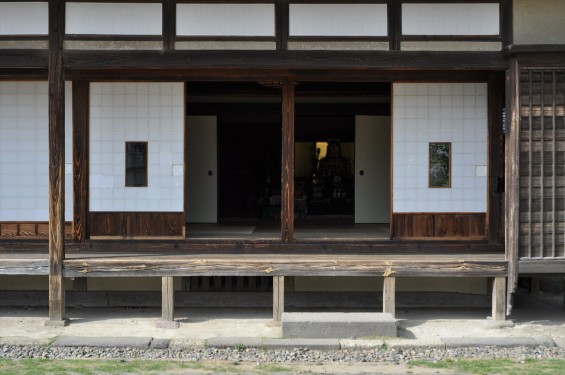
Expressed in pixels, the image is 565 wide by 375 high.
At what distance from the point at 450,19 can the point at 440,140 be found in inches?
74.5

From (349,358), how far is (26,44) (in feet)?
19.8

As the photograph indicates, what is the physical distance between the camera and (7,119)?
427 inches

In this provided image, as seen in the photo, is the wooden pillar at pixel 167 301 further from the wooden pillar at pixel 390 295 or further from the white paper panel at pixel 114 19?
the white paper panel at pixel 114 19

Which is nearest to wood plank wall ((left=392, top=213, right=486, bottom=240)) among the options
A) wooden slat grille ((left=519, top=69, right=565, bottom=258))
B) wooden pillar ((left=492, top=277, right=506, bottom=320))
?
wooden pillar ((left=492, top=277, right=506, bottom=320))

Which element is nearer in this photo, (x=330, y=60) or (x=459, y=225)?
(x=330, y=60)

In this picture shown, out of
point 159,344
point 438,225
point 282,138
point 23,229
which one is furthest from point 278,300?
point 23,229

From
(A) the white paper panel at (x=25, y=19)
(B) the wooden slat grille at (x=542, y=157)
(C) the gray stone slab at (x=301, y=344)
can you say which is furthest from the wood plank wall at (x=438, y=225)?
(A) the white paper panel at (x=25, y=19)

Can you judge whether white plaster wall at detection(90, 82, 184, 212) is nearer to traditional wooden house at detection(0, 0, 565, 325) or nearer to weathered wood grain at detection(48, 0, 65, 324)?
traditional wooden house at detection(0, 0, 565, 325)

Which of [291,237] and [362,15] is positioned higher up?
[362,15]

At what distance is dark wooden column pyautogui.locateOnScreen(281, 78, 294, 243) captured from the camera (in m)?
10.3

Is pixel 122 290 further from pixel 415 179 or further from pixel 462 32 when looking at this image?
pixel 462 32

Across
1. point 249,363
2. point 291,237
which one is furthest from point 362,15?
point 249,363

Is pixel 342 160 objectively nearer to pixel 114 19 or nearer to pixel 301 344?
pixel 114 19

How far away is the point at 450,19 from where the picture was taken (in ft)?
32.3
